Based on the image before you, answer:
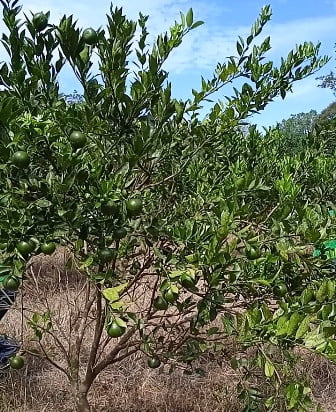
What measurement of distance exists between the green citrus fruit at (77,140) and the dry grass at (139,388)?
5.09 feet

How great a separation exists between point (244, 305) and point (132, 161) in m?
0.80

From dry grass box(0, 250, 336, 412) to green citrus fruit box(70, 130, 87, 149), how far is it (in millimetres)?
1551

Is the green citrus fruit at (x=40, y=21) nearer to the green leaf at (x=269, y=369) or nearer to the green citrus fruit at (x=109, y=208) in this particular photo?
the green citrus fruit at (x=109, y=208)

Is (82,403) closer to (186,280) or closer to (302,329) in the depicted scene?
(186,280)

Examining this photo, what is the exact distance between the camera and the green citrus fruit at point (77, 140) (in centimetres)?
136

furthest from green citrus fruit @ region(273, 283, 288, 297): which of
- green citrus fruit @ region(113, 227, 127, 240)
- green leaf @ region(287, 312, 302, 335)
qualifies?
green citrus fruit @ region(113, 227, 127, 240)

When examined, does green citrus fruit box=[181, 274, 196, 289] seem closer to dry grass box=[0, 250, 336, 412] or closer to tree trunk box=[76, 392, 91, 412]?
tree trunk box=[76, 392, 91, 412]

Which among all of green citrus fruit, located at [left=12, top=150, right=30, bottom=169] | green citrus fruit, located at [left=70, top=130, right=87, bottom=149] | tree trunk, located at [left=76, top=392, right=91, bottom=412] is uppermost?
green citrus fruit, located at [left=70, top=130, right=87, bottom=149]

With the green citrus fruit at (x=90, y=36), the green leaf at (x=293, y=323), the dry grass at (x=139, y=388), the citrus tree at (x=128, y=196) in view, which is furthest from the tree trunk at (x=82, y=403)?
the green citrus fruit at (x=90, y=36)

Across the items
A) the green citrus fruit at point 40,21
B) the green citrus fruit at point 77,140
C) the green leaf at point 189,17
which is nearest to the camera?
the green citrus fruit at point 77,140

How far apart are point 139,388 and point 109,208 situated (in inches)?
83.6

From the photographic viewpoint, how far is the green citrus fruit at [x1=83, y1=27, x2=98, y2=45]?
1433mm

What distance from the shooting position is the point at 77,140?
1.36 metres

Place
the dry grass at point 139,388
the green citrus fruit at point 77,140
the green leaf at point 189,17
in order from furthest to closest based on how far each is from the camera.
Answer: the dry grass at point 139,388 < the green leaf at point 189,17 < the green citrus fruit at point 77,140
